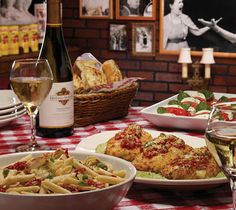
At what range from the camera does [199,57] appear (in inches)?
176

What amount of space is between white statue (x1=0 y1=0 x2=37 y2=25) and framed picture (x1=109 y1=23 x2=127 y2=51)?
74 cm

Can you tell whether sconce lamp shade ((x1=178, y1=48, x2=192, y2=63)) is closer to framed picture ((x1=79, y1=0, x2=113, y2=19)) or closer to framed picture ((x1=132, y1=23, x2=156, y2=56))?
framed picture ((x1=132, y1=23, x2=156, y2=56))

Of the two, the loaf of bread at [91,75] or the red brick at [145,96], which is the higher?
the loaf of bread at [91,75]

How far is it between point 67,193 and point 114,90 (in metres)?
1.05

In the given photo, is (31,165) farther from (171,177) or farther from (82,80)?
(82,80)

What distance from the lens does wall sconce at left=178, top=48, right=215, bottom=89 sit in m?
4.26

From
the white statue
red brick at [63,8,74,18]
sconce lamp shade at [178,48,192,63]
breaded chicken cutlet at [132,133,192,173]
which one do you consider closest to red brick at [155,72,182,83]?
sconce lamp shade at [178,48,192,63]

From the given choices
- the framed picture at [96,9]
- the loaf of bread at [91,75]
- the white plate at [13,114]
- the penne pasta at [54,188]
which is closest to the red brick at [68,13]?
the framed picture at [96,9]

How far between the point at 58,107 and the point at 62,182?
0.72 m

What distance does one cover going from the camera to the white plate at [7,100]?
1870 mm

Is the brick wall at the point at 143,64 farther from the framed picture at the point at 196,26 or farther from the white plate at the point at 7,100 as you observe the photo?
the white plate at the point at 7,100

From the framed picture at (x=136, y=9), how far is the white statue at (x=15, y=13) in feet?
2.52

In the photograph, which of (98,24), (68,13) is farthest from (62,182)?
(68,13)

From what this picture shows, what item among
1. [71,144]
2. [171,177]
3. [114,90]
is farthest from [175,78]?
[171,177]
